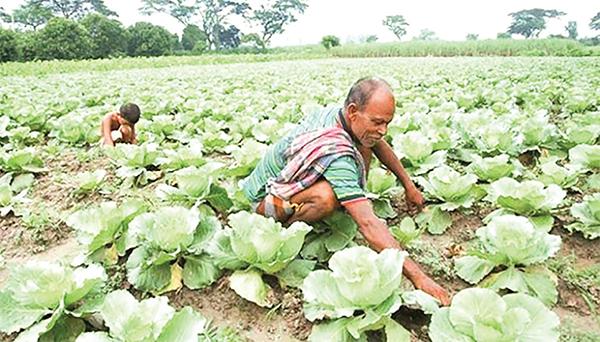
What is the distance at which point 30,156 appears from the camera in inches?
153

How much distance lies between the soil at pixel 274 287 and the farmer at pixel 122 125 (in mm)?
1112

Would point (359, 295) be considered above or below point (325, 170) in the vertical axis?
below

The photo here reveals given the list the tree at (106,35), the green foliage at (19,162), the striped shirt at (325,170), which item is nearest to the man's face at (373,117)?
the striped shirt at (325,170)

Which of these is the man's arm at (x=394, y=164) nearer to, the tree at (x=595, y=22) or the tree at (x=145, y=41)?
the tree at (x=145, y=41)

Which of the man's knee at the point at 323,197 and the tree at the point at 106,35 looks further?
the tree at the point at 106,35

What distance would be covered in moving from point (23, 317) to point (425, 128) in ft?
10.2

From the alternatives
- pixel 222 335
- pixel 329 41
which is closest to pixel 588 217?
pixel 222 335

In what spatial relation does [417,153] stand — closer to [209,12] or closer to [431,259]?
[431,259]

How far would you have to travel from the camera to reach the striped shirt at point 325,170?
2.05m

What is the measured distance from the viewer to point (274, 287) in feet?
7.32

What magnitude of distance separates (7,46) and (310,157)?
2549 cm

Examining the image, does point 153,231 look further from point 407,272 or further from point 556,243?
point 556,243

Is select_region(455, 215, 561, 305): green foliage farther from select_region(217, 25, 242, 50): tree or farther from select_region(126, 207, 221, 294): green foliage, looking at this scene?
select_region(217, 25, 242, 50): tree

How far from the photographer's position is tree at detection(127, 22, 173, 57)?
107 feet
